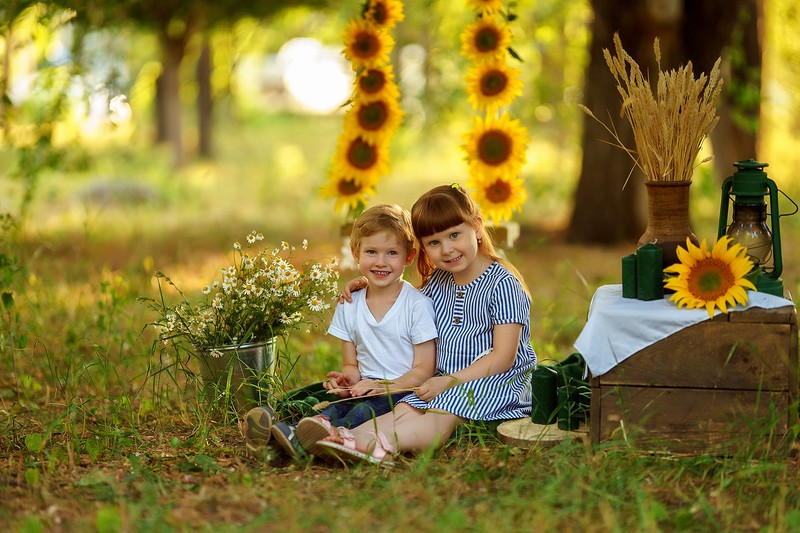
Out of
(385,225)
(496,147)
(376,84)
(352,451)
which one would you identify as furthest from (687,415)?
(376,84)

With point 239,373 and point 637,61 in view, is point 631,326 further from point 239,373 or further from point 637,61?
point 637,61

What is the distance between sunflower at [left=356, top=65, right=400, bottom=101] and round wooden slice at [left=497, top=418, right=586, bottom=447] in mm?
1729

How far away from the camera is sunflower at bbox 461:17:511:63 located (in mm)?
4293

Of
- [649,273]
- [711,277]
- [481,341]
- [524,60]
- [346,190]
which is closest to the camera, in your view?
[711,277]

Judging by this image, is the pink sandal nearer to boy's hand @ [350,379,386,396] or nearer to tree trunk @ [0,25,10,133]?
boy's hand @ [350,379,386,396]

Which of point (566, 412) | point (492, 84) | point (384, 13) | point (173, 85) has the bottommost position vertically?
point (566, 412)

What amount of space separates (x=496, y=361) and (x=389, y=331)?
417 mm

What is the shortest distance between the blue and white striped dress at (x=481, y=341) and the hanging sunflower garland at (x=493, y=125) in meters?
0.74

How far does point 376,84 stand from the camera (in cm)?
438

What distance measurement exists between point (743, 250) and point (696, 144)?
39 cm

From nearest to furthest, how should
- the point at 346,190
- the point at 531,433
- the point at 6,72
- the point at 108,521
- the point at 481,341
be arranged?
the point at 108,521 < the point at 531,433 < the point at 481,341 < the point at 346,190 < the point at 6,72

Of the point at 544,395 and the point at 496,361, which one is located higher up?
the point at 496,361

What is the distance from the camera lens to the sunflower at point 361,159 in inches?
175

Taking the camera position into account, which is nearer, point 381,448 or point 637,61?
point 381,448
